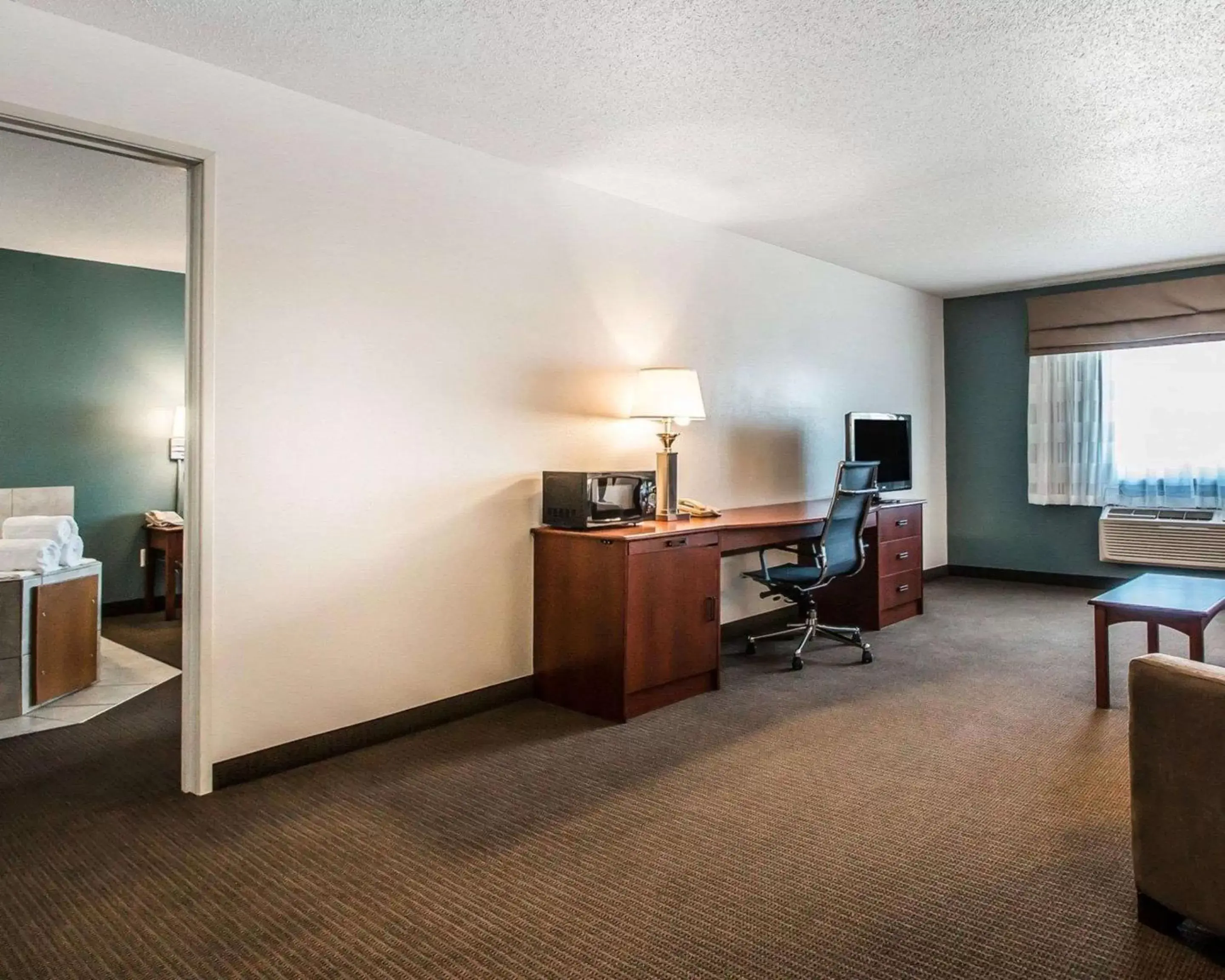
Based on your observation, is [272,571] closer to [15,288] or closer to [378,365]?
[378,365]

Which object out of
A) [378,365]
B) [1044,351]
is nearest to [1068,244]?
[1044,351]

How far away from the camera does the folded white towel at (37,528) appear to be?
12.5ft

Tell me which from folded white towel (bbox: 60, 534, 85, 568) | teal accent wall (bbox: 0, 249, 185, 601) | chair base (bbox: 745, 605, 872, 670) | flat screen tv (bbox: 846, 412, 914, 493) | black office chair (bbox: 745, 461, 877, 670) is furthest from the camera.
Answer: flat screen tv (bbox: 846, 412, 914, 493)

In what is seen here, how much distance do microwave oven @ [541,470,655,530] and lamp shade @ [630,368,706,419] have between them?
0.98ft

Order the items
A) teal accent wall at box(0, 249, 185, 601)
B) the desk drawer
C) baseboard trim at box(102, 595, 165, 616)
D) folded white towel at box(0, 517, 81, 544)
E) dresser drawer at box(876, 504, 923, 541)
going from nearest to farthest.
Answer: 1. the desk drawer
2. folded white towel at box(0, 517, 81, 544)
3. dresser drawer at box(876, 504, 923, 541)
4. teal accent wall at box(0, 249, 185, 601)
5. baseboard trim at box(102, 595, 165, 616)

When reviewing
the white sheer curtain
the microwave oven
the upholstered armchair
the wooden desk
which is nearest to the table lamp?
the microwave oven

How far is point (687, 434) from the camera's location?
441 cm

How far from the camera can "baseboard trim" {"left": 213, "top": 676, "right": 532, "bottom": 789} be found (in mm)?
2629

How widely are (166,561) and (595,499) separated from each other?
344 cm

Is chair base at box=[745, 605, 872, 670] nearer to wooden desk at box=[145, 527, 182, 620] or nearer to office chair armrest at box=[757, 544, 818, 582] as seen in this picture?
office chair armrest at box=[757, 544, 818, 582]

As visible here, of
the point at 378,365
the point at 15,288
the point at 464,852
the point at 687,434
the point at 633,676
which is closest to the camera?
the point at 464,852

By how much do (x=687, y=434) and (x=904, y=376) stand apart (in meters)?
2.77

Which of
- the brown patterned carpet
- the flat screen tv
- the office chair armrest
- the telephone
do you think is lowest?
the brown patterned carpet

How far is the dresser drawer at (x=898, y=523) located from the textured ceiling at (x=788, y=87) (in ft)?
5.69
